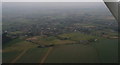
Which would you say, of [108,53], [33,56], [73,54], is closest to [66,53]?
[73,54]

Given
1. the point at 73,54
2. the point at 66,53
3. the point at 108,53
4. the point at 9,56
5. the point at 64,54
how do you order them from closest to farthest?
the point at 108,53 < the point at 9,56 < the point at 73,54 < the point at 64,54 < the point at 66,53

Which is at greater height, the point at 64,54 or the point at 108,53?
the point at 108,53

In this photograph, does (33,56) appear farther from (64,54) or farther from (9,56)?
(64,54)

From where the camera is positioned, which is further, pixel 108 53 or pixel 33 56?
pixel 33 56

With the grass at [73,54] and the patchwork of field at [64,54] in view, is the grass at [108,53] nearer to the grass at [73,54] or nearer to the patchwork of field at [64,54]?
the patchwork of field at [64,54]

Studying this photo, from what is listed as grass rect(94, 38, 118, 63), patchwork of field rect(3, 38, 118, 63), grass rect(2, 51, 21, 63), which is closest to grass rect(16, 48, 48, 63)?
patchwork of field rect(3, 38, 118, 63)

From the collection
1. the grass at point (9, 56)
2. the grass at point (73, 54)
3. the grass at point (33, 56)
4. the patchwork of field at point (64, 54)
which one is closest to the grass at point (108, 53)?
the patchwork of field at point (64, 54)

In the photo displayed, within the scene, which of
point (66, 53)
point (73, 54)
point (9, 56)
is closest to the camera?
point (9, 56)

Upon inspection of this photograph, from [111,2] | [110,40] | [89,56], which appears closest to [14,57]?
[89,56]

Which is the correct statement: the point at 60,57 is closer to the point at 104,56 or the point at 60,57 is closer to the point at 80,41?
the point at 104,56

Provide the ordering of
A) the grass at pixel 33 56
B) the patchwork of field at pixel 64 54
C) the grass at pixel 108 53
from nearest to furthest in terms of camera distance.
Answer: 1. the grass at pixel 108 53
2. the patchwork of field at pixel 64 54
3. the grass at pixel 33 56

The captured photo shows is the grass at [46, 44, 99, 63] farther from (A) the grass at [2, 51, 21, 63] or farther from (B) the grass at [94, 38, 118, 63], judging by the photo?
(A) the grass at [2, 51, 21, 63]
